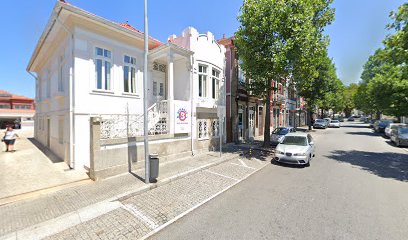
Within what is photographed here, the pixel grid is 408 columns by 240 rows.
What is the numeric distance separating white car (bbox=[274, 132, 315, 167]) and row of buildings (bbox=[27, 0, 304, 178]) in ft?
11.4

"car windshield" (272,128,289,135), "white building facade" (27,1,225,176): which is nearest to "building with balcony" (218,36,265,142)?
"white building facade" (27,1,225,176)

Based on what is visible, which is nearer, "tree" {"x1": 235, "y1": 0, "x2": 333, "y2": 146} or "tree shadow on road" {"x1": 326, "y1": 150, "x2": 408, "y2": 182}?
"tree shadow on road" {"x1": 326, "y1": 150, "x2": 408, "y2": 182}

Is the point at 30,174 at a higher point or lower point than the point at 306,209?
higher

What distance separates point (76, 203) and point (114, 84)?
637 centimetres

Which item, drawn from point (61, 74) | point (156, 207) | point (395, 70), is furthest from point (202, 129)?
point (395, 70)

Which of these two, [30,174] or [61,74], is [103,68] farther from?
[30,174]

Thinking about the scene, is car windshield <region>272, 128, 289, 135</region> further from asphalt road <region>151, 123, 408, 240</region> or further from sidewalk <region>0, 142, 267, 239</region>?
sidewalk <region>0, 142, 267, 239</region>

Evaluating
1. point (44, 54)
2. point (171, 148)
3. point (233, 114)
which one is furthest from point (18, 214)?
point (233, 114)

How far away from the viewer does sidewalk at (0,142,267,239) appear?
434 centimetres

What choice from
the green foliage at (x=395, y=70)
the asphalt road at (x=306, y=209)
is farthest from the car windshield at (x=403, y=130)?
the asphalt road at (x=306, y=209)

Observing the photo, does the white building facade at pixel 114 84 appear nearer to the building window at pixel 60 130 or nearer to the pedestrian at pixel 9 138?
the building window at pixel 60 130

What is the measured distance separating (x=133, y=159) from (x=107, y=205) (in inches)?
122

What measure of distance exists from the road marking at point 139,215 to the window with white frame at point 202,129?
726 cm

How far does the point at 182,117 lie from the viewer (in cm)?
1054
